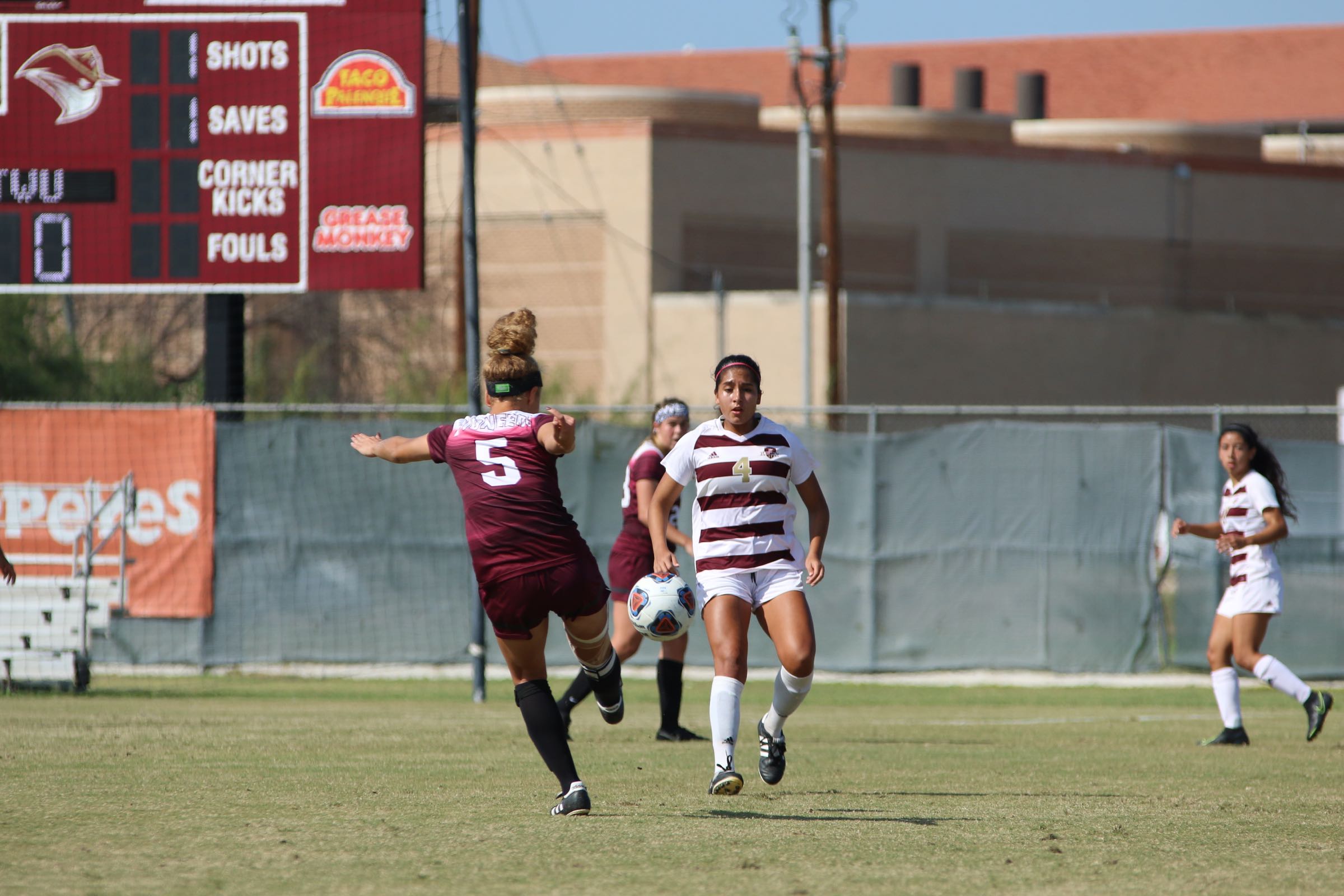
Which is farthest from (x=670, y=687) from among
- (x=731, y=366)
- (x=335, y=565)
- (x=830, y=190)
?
(x=830, y=190)

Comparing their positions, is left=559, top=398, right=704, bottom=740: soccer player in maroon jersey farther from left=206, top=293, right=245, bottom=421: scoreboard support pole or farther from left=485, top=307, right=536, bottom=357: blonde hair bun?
left=206, top=293, right=245, bottom=421: scoreboard support pole

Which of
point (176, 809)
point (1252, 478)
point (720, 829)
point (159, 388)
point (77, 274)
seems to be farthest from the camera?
point (159, 388)

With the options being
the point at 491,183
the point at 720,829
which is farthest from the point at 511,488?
the point at 491,183

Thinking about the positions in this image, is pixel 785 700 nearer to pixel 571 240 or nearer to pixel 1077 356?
pixel 1077 356

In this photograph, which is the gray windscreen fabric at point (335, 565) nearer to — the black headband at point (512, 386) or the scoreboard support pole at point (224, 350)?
the scoreboard support pole at point (224, 350)

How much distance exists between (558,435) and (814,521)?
176 centimetres

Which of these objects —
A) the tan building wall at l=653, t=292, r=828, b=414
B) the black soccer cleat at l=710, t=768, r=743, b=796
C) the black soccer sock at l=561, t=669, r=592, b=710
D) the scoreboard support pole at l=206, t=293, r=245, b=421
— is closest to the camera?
the black soccer cleat at l=710, t=768, r=743, b=796

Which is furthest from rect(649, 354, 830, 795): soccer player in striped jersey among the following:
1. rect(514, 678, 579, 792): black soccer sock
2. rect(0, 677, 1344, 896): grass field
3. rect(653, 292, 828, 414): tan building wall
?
rect(653, 292, 828, 414): tan building wall

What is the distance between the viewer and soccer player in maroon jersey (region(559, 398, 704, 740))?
35.0ft

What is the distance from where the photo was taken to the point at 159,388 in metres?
30.6

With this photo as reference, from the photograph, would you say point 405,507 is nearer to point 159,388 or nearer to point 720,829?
point 720,829

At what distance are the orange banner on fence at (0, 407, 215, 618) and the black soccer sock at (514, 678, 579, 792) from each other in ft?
34.3

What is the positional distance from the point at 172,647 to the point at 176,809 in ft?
32.4

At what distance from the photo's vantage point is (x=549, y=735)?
23.2 feet
